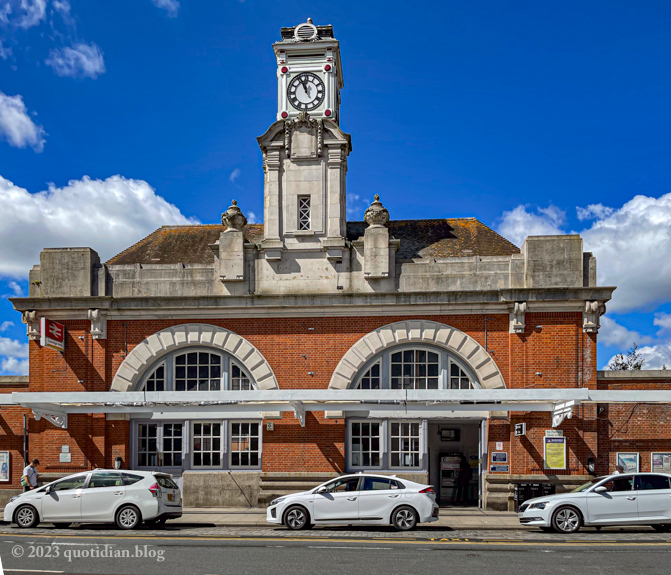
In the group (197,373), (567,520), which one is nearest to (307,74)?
(197,373)

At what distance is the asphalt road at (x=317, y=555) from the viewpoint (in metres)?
11.9

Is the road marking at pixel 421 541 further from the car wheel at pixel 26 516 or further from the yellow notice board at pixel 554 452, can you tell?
the yellow notice board at pixel 554 452

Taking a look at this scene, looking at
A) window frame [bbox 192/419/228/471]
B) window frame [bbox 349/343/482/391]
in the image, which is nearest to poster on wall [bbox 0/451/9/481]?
window frame [bbox 192/419/228/471]

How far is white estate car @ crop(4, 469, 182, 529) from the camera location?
16.7 m

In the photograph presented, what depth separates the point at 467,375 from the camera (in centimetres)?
2122

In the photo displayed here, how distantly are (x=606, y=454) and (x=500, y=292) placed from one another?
540 centimetres

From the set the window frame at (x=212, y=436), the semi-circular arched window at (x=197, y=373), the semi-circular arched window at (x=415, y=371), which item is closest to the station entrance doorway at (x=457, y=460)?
the semi-circular arched window at (x=415, y=371)

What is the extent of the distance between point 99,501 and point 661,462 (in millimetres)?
14935

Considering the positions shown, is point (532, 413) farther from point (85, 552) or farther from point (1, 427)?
point (1, 427)

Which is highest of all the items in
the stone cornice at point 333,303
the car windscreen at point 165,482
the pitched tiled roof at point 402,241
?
the pitched tiled roof at point 402,241

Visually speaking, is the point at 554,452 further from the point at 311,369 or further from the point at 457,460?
the point at 311,369

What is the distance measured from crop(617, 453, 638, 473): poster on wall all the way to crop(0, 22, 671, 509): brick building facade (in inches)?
6.2

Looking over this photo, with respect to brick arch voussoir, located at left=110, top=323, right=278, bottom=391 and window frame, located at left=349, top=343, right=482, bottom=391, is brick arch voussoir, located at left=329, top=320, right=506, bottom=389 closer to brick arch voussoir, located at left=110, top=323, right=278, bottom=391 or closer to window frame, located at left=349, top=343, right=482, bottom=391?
window frame, located at left=349, top=343, right=482, bottom=391

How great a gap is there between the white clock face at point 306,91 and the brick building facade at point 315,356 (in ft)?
5.11
